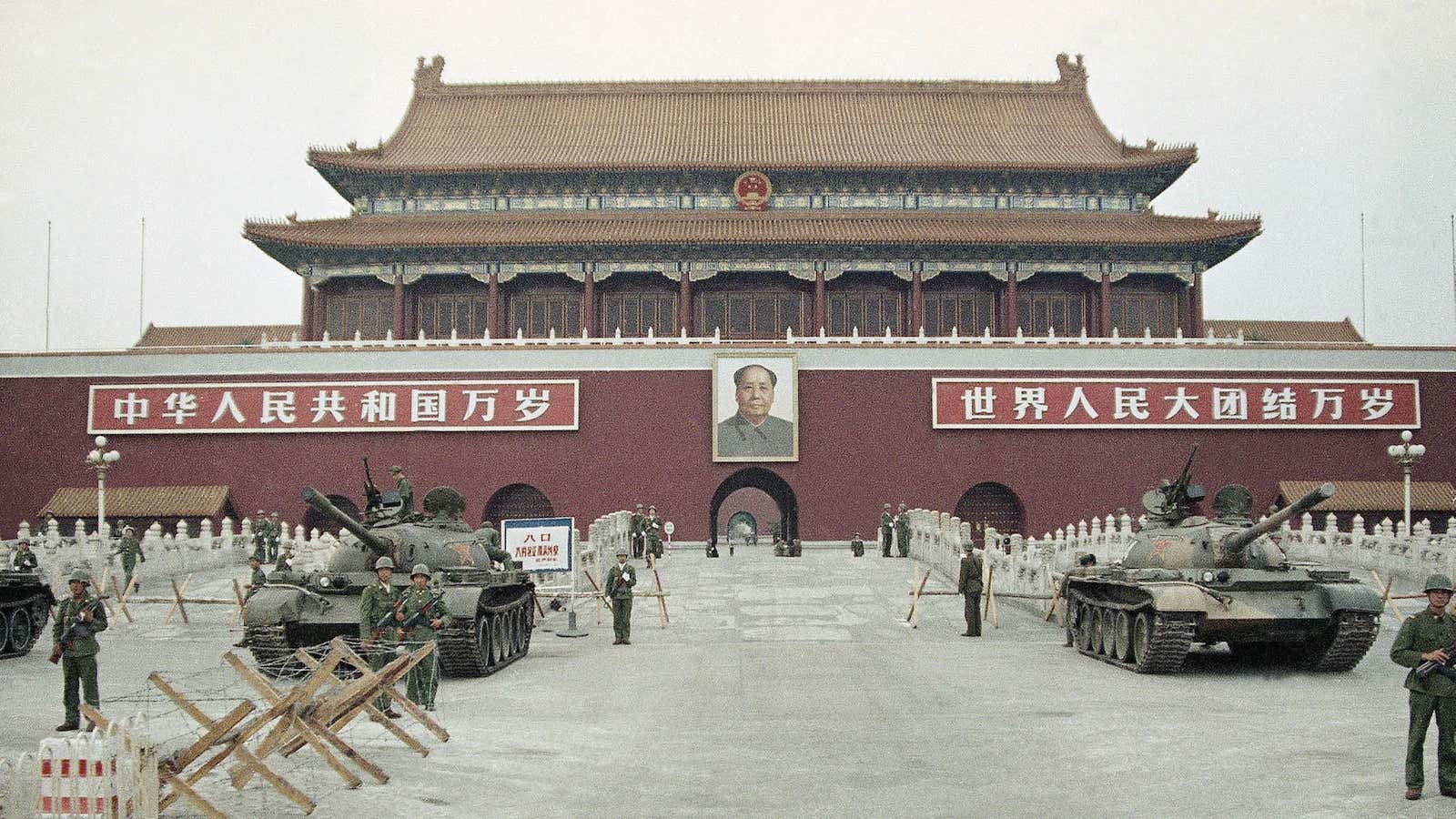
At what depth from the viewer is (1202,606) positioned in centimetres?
1296

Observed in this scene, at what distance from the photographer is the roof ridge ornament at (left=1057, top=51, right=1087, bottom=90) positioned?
40844mm

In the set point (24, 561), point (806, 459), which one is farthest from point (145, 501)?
point (806, 459)

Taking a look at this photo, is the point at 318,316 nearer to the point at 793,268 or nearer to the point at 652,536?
the point at 793,268

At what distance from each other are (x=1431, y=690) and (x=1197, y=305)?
29226 millimetres

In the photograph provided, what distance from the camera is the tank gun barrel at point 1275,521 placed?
12930 mm

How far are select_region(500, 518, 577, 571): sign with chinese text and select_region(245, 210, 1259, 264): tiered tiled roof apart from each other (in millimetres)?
16834

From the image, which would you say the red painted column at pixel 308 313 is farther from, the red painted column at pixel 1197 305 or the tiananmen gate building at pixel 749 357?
the red painted column at pixel 1197 305

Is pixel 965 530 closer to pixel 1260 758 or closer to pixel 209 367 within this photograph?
pixel 1260 758

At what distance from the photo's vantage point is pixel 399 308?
35469 millimetres

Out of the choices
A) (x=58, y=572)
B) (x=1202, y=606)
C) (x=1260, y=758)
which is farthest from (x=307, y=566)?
(x=1260, y=758)

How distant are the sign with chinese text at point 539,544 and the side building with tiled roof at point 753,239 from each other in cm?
1659

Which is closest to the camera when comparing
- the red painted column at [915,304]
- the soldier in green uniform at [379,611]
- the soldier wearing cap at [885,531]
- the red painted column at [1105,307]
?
the soldier in green uniform at [379,611]

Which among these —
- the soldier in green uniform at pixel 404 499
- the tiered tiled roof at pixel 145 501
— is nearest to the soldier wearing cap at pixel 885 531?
the soldier in green uniform at pixel 404 499

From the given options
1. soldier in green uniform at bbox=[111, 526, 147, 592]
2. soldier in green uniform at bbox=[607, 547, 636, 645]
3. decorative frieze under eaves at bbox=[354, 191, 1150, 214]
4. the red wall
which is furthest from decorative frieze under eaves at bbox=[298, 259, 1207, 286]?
soldier in green uniform at bbox=[607, 547, 636, 645]
